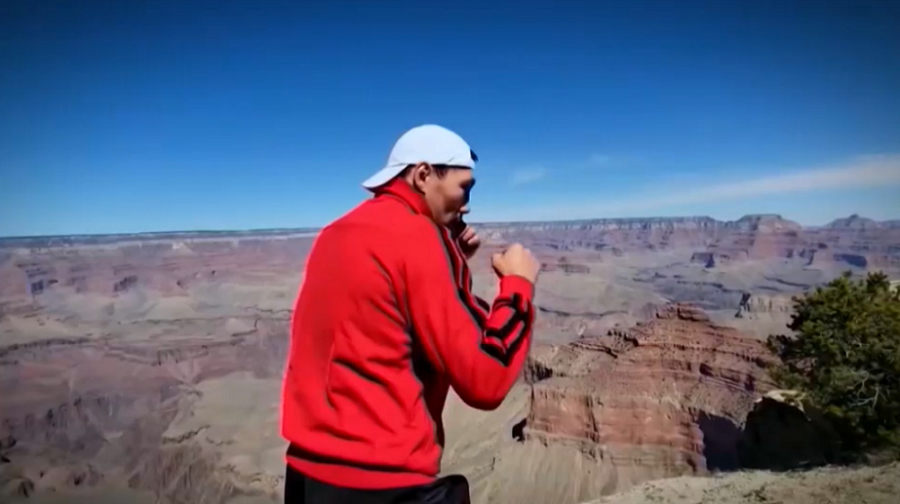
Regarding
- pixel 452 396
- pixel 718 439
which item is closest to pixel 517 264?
pixel 718 439

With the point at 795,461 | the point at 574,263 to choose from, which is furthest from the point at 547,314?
the point at 795,461

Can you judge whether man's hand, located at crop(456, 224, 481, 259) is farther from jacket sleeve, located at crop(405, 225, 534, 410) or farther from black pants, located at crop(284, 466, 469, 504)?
black pants, located at crop(284, 466, 469, 504)

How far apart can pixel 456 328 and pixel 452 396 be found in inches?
949

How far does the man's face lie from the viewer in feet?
2.92

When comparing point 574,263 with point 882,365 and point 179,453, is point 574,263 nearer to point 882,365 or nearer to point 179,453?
point 179,453

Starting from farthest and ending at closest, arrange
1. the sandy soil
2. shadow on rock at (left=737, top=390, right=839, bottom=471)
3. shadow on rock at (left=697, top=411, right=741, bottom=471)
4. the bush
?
shadow on rock at (left=697, top=411, right=741, bottom=471) → shadow on rock at (left=737, top=390, right=839, bottom=471) → the bush → the sandy soil

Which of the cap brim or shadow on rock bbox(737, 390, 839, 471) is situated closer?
the cap brim

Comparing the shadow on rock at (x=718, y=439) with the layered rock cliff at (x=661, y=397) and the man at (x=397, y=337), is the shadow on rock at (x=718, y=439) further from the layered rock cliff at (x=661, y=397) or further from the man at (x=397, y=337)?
the man at (x=397, y=337)

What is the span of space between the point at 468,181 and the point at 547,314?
48246 millimetres

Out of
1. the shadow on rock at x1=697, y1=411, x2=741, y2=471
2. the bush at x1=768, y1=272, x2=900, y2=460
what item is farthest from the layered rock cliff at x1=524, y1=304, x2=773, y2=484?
the bush at x1=768, y1=272, x2=900, y2=460

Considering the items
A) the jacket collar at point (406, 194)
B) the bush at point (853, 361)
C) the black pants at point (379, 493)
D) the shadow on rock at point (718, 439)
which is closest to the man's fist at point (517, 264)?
the jacket collar at point (406, 194)

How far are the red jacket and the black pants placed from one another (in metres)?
0.01

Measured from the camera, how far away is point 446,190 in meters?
0.90

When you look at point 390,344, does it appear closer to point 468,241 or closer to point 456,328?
point 456,328
